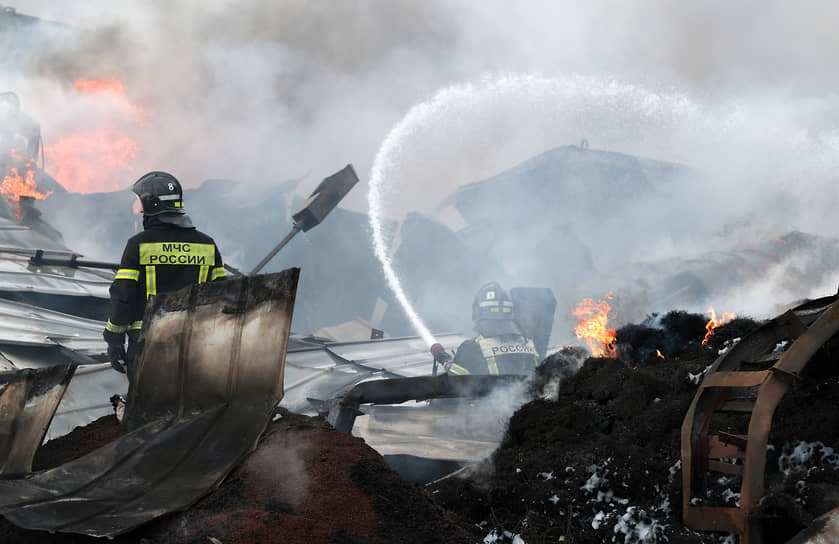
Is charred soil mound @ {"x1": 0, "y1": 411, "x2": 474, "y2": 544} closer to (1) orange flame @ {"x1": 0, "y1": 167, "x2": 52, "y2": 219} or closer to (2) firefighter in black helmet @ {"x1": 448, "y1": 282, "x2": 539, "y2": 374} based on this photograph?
(2) firefighter in black helmet @ {"x1": 448, "y1": 282, "x2": 539, "y2": 374}

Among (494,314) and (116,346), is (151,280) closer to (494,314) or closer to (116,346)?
(116,346)

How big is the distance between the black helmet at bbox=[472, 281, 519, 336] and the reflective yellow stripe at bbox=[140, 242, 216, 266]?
11.9 feet

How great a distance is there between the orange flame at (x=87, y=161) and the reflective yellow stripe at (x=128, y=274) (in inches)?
729

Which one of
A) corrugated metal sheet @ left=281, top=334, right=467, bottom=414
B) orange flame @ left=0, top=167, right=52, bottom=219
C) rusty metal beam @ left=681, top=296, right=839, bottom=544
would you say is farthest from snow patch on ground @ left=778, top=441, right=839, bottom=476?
orange flame @ left=0, top=167, right=52, bottom=219

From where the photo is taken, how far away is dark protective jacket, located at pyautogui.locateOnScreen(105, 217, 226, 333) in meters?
4.82

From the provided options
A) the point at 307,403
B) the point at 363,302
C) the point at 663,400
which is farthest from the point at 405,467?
the point at 363,302

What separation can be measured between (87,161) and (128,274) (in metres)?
19.0

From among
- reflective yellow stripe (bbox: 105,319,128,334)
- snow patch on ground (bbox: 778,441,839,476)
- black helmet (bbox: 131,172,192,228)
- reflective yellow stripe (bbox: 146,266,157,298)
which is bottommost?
snow patch on ground (bbox: 778,441,839,476)

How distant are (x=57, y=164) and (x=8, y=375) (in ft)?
64.2

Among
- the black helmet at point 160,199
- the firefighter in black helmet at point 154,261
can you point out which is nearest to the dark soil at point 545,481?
the firefighter in black helmet at point 154,261

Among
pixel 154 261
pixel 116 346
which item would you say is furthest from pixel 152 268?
pixel 116 346

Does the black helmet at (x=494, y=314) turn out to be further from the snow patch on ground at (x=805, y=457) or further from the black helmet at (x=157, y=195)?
the snow patch on ground at (x=805, y=457)

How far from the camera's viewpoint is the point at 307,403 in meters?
7.61

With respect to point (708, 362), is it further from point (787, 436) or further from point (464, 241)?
point (464, 241)
